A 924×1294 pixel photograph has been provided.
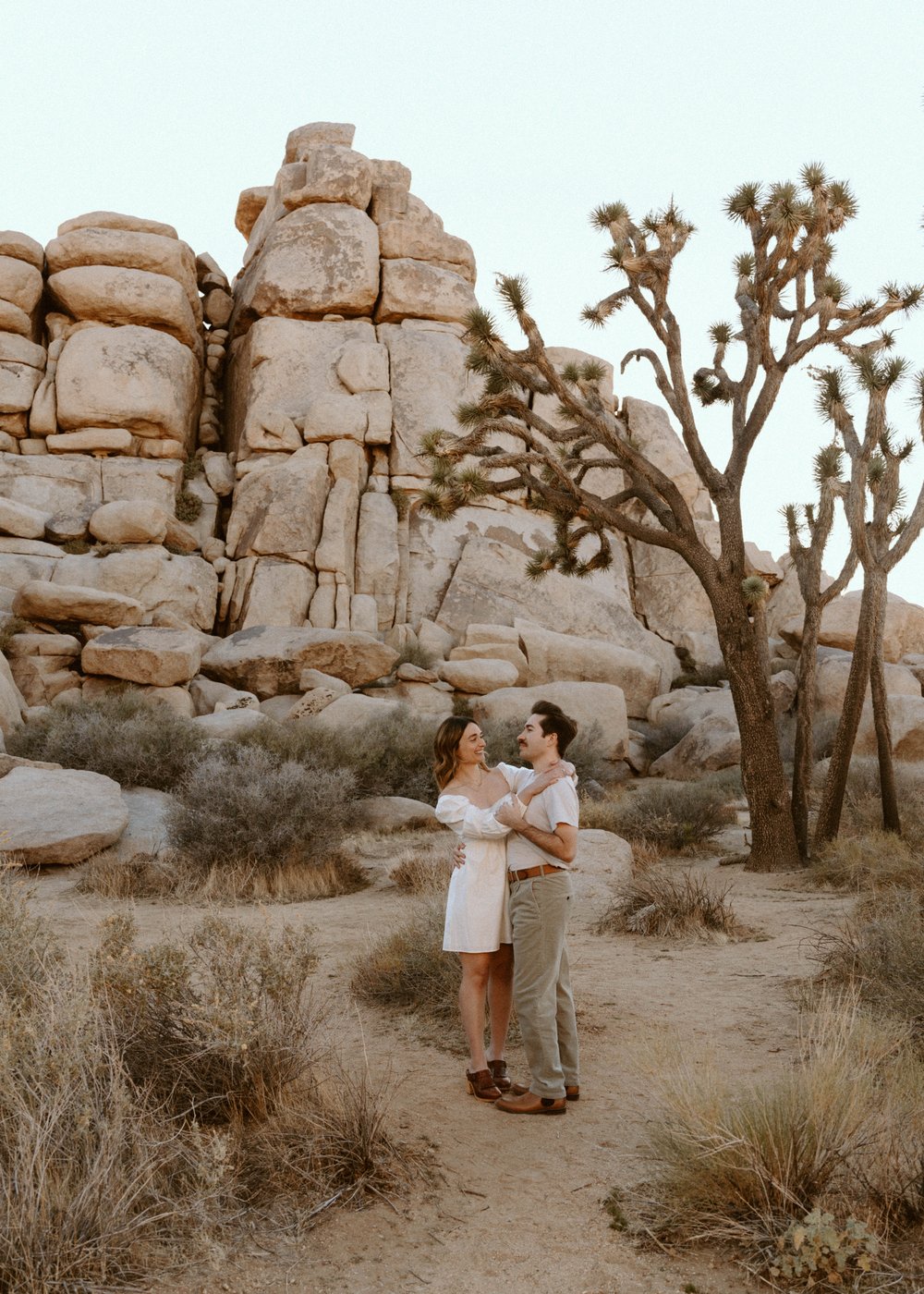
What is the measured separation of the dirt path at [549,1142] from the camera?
3039 millimetres

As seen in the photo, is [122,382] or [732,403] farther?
[122,382]

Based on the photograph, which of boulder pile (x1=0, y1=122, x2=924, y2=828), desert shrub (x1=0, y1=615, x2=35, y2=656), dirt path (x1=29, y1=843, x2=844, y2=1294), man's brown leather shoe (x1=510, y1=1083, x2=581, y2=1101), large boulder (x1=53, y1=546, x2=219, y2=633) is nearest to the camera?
dirt path (x1=29, y1=843, x2=844, y2=1294)

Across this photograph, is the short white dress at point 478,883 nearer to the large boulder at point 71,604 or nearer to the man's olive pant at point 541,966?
the man's olive pant at point 541,966

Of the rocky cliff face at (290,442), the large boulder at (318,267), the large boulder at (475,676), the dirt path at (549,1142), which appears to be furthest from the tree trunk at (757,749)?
the large boulder at (318,267)

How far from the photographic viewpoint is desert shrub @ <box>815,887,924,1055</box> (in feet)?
16.0

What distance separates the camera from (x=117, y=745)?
44.8 ft

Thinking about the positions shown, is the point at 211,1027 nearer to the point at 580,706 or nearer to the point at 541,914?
the point at 541,914

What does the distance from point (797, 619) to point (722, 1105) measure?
22.9 meters

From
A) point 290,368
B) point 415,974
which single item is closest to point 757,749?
point 415,974

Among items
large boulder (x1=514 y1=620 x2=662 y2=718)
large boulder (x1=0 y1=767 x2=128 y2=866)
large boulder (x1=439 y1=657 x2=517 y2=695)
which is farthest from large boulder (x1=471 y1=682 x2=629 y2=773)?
large boulder (x1=0 y1=767 x2=128 y2=866)

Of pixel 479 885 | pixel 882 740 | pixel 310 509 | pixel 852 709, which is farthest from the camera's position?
pixel 310 509

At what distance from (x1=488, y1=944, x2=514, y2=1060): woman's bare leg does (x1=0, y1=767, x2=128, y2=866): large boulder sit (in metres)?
6.46

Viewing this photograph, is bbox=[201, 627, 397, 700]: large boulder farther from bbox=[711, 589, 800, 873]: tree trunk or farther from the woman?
the woman

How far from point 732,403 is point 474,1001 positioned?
929 cm
